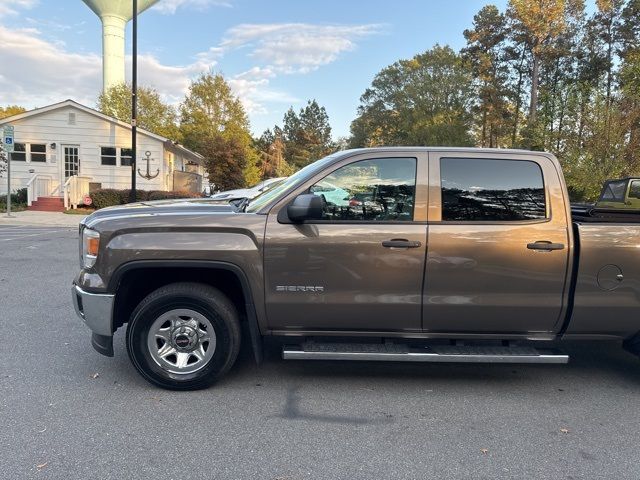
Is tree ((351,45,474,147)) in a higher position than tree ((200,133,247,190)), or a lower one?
higher

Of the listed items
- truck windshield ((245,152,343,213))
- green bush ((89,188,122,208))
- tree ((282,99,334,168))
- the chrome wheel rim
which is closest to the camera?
the chrome wheel rim

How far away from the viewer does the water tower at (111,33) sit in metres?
34.1

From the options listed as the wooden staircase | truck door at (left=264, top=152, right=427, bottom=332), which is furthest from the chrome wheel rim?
the wooden staircase

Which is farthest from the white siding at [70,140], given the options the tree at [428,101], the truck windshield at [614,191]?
the tree at [428,101]

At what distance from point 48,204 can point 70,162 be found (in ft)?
10.7

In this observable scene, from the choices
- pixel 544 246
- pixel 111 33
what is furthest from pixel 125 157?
pixel 544 246

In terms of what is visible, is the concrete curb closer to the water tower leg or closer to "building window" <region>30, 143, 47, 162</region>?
"building window" <region>30, 143, 47, 162</region>

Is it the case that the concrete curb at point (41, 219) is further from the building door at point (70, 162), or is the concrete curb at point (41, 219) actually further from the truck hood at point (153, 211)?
the truck hood at point (153, 211)

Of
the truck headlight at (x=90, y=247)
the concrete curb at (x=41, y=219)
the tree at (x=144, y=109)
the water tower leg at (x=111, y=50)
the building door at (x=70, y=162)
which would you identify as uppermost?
the water tower leg at (x=111, y=50)

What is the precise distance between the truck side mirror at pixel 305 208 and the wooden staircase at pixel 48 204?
21.2 m

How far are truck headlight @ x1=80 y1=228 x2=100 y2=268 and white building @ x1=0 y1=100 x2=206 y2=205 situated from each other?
2080 cm

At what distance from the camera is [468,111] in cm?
4462

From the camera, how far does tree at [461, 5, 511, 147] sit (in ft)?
141

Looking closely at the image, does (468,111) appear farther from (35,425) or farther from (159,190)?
(35,425)
